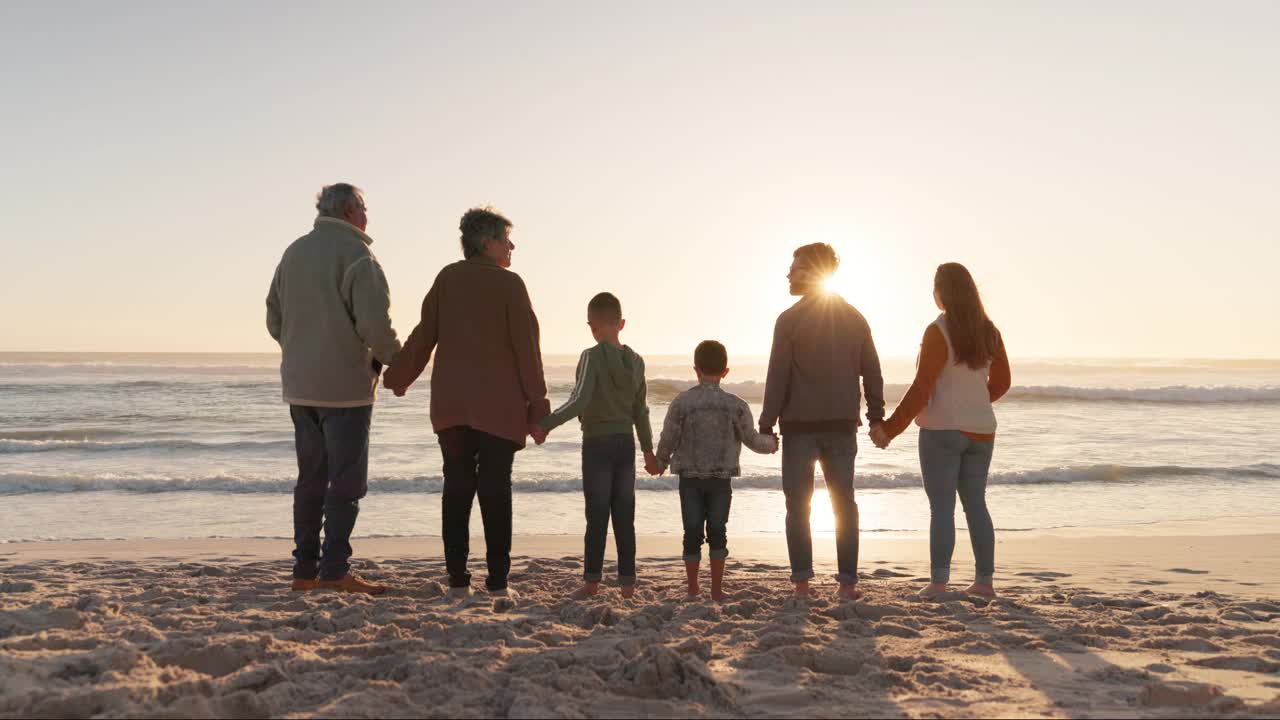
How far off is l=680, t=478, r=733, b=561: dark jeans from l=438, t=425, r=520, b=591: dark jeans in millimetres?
861

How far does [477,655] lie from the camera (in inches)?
135

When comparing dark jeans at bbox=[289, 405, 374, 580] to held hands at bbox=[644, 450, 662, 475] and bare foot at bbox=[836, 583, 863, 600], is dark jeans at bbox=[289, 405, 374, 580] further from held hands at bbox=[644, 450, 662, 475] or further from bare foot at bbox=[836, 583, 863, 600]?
bare foot at bbox=[836, 583, 863, 600]

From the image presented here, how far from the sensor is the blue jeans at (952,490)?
4.90 meters

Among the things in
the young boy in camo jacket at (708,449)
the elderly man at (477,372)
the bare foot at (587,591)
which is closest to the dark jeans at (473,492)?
the elderly man at (477,372)

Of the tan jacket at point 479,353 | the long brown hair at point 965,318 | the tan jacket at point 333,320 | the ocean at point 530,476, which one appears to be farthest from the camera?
the ocean at point 530,476

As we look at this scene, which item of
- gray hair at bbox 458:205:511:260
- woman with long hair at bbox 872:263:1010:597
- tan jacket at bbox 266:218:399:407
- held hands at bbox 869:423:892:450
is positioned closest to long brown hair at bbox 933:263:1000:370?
woman with long hair at bbox 872:263:1010:597

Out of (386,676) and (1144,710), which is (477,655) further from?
(1144,710)

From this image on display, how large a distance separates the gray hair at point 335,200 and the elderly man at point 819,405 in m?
2.17

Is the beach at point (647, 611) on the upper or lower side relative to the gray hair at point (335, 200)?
lower

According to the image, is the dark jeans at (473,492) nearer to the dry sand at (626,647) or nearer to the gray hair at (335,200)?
the dry sand at (626,647)

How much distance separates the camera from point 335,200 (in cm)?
484

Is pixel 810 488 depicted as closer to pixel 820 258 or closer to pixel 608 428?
pixel 608 428

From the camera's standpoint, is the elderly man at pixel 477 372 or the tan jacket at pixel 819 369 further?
the tan jacket at pixel 819 369

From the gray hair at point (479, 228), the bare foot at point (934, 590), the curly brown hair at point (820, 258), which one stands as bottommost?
the bare foot at point (934, 590)
